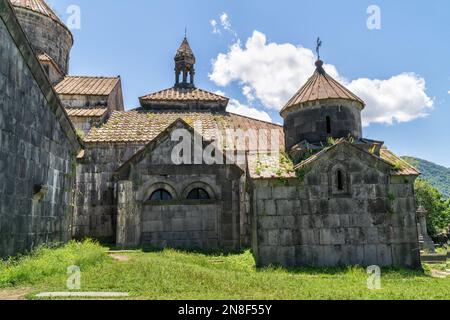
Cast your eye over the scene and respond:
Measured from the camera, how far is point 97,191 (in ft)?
51.8

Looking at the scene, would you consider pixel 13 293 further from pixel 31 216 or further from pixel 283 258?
pixel 283 258

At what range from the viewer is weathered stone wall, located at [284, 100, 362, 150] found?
1231cm

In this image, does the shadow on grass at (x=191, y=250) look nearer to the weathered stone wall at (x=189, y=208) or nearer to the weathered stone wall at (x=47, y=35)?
the weathered stone wall at (x=189, y=208)

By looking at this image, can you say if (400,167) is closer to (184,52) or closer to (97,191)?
(97,191)

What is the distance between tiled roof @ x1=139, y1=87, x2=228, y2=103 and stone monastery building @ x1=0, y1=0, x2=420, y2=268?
15.2 ft

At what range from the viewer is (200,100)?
72.0 ft

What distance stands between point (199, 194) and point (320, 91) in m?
5.86

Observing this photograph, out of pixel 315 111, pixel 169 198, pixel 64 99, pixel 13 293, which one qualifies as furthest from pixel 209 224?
pixel 64 99

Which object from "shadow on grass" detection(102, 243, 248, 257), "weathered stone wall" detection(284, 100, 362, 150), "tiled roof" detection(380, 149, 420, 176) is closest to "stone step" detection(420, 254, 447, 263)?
"tiled roof" detection(380, 149, 420, 176)

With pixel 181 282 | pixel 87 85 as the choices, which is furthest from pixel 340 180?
pixel 87 85

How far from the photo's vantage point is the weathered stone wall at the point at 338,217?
1043 cm

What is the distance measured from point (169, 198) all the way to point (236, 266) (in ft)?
14.3

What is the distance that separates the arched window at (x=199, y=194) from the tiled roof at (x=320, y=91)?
14.1 ft

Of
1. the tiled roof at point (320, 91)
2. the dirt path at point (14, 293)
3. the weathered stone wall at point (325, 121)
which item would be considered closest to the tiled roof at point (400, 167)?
the weathered stone wall at point (325, 121)
